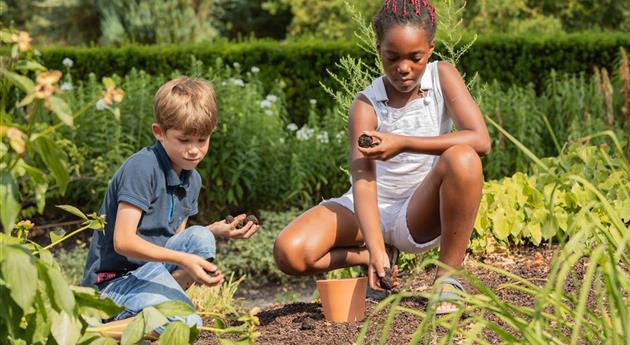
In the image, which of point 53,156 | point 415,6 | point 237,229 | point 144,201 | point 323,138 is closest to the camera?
point 53,156

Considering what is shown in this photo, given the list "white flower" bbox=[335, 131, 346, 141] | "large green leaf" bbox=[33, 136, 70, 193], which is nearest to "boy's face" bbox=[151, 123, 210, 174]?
"large green leaf" bbox=[33, 136, 70, 193]

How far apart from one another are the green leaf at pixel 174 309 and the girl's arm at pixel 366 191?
1068mm

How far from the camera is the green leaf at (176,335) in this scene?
217 centimetres

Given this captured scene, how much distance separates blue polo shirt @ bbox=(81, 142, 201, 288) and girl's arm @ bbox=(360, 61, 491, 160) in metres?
0.71

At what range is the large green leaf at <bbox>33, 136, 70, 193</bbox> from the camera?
187cm

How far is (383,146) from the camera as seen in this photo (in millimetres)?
3143

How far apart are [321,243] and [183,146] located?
710mm

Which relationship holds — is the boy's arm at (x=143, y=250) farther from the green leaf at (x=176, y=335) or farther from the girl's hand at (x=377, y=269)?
the green leaf at (x=176, y=335)

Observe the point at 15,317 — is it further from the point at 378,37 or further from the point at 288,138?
the point at 288,138

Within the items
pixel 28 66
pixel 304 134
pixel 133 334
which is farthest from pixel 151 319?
pixel 304 134

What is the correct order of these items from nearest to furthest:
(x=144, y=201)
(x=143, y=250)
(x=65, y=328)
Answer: (x=65, y=328) → (x=143, y=250) → (x=144, y=201)

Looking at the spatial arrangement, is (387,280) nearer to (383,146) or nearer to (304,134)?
(383,146)

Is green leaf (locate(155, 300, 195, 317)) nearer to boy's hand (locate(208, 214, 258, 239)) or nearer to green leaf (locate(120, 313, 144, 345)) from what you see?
green leaf (locate(120, 313, 144, 345))

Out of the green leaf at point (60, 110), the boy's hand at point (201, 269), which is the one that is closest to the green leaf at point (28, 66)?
the green leaf at point (60, 110)
